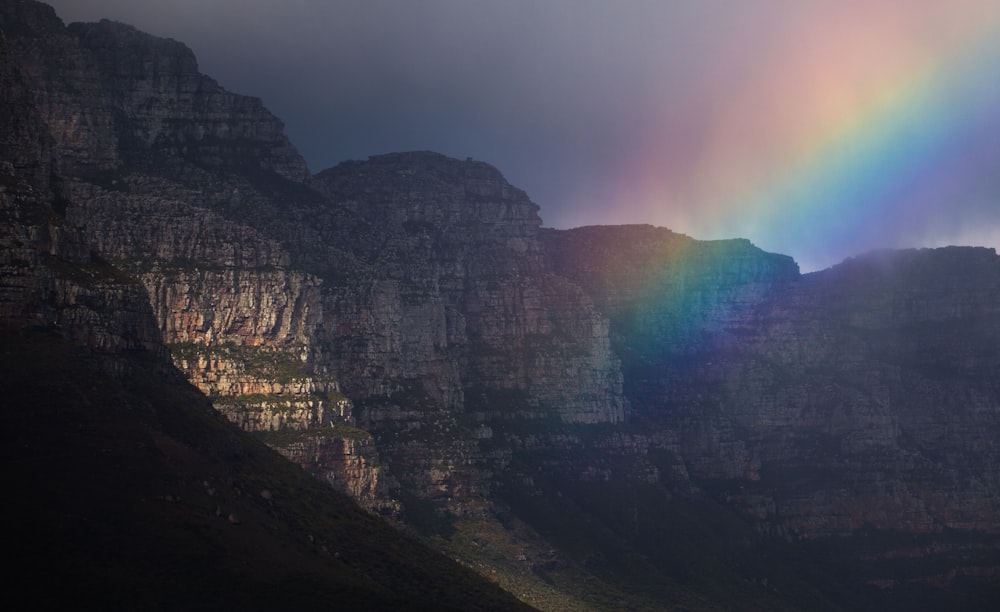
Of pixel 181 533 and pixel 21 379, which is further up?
pixel 21 379

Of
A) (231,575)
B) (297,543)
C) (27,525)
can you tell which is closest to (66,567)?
(27,525)

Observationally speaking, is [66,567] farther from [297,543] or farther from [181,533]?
[297,543]

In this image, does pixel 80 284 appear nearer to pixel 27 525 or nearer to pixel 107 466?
pixel 107 466

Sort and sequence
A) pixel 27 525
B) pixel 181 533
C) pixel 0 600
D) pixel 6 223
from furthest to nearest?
pixel 6 223, pixel 181 533, pixel 27 525, pixel 0 600

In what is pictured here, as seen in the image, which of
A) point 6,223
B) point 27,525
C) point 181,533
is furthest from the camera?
point 6,223

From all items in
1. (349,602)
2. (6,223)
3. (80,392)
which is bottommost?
(349,602)

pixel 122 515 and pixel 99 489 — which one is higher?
pixel 99 489

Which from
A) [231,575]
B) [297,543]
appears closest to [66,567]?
[231,575]

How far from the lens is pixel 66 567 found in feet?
548

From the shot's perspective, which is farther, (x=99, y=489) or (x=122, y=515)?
(x=99, y=489)

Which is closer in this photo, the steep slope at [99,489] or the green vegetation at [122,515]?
the green vegetation at [122,515]

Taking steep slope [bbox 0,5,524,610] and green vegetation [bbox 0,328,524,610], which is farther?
steep slope [bbox 0,5,524,610]

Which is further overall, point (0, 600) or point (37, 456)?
point (37, 456)

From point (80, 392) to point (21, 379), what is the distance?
5867mm
